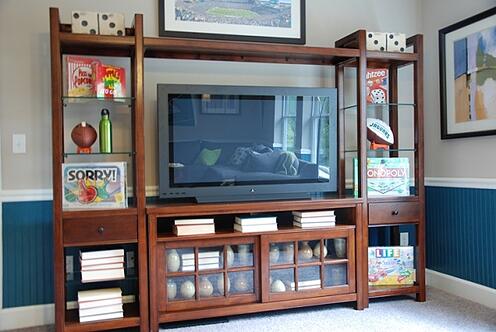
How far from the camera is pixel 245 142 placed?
2.86 metres

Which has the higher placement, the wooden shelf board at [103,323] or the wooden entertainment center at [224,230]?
the wooden entertainment center at [224,230]

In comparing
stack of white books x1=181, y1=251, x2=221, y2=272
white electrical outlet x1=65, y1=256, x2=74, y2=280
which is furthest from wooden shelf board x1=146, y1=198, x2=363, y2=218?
white electrical outlet x1=65, y1=256, x2=74, y2=280

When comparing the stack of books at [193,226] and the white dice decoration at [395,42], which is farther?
the white dice decoration at [395,42]

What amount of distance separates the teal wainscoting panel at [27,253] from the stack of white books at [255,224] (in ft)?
3.75

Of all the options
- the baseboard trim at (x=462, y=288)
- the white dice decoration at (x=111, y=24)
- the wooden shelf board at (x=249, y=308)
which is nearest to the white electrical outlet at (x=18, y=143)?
the white dice decoration at (x=111, y=24)

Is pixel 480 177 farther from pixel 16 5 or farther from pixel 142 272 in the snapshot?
pixel 16 5

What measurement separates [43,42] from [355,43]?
1.95m

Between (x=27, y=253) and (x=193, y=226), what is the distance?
3.38 feet

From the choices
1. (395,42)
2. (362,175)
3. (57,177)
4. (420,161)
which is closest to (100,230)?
(57,177)

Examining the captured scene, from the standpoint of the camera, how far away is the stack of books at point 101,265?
250 cm

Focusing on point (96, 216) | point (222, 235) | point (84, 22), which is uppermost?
point (84, 22)

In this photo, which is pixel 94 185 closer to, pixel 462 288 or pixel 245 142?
pixel 245 142

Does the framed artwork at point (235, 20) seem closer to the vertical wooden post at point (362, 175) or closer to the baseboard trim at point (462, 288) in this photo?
the vertical wooden post at point (362, 175)

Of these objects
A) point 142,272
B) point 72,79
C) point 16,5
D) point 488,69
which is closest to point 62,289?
point 142,272
